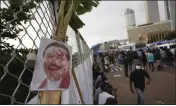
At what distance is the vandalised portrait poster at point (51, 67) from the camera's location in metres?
1.15

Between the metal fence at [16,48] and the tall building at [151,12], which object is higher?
the tall building at [151,12]

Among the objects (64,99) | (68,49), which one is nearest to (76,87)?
(64,99)

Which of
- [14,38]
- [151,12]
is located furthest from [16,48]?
[151,12]

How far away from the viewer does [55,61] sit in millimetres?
1216

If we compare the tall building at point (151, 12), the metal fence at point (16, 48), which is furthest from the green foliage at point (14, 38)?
the tall building at point (151, 12)

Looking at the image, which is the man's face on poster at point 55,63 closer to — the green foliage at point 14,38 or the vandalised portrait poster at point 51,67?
the vandalised portrait poster at point 51,67

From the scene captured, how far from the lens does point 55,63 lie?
1218mm

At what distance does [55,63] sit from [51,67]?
33mm

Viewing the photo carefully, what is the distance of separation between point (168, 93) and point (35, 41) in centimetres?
689

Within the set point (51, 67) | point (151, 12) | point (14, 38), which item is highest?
point (151, 12)

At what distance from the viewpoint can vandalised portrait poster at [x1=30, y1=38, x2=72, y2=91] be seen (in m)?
1.15

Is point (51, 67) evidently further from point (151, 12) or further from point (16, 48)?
point (151, 12)

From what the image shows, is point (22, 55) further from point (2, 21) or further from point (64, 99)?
point (64, 99)

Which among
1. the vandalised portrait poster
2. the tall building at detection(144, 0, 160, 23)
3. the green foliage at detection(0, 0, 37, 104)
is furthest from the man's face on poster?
the tall building at detection(144, 0, 160, 23)
